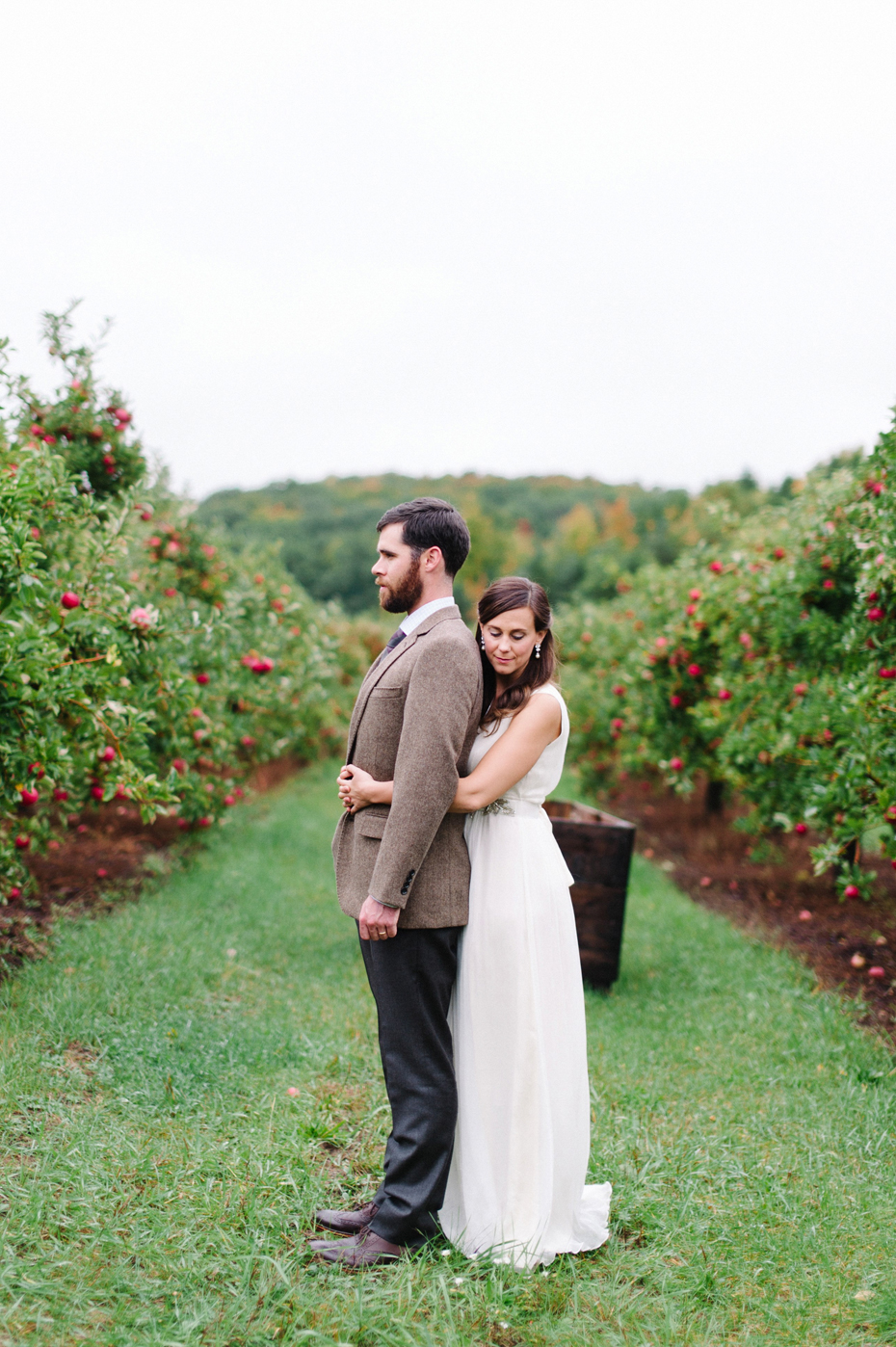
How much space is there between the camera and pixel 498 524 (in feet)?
175

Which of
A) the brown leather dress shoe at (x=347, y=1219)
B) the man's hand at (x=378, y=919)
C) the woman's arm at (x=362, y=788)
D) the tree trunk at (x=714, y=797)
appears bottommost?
the brown leather dress shoe at (x=347, y=1219)

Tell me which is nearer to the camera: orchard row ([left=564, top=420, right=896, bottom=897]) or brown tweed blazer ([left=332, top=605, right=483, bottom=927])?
brown tweed blazer ([left=332, top=605, right=483, bottom=927])

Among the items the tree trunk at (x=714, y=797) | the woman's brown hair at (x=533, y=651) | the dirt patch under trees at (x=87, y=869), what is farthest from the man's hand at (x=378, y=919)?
the tree trunk at (x=714, y=797)

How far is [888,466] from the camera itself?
4.92 meters

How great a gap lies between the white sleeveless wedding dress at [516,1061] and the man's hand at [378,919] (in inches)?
11.5

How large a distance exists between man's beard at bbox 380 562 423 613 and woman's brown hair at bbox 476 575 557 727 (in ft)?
0.66

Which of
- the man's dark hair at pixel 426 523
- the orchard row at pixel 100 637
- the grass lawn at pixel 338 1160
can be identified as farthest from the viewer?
the orchard row at pixel 100 637

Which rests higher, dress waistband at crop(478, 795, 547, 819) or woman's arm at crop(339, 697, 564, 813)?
woman's arm at crop(339, 697, 564, 813)

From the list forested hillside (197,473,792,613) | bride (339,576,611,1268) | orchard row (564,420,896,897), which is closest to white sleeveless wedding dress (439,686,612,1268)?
bride (339,576,611,1268)

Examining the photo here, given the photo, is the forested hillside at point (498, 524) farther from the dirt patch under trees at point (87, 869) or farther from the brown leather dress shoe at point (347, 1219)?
the brown leather dress shoe at point (347, 1219)

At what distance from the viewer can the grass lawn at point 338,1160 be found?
7.86ft

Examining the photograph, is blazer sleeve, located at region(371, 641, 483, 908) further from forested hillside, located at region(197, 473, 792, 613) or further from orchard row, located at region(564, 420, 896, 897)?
forested hillside, located at region(197, 473, 792, 613)

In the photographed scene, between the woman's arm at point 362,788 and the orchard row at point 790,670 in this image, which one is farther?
the orchard row at point 790,670

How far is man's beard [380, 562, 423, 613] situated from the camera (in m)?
2.76
